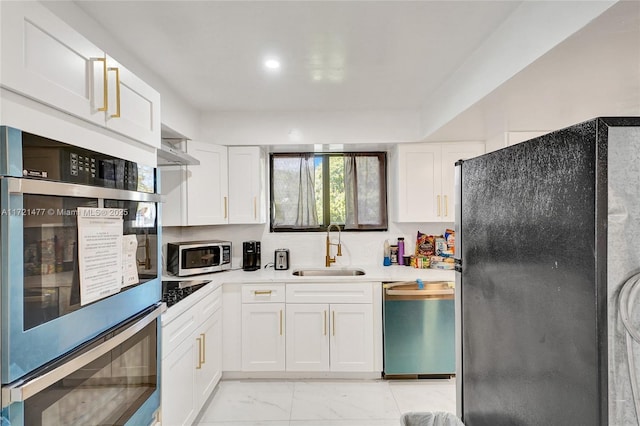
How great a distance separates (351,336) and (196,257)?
150 cm

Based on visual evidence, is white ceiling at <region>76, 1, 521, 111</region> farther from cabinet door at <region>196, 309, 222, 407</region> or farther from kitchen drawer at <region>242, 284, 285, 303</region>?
cabinet door at <region>196, 309, 222, 407</region>

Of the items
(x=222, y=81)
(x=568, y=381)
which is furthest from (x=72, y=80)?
(x=568, y=381)

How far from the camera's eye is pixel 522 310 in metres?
0.82

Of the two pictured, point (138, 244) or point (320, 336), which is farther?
point (320, 336)

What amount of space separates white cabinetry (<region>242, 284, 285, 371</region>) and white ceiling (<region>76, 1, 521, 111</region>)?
1.65 metres

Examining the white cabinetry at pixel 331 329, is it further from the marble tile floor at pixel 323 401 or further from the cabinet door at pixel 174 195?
the cabinet door at pixel 174 195

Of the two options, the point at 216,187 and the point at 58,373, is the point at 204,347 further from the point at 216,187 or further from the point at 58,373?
the point at 58,373

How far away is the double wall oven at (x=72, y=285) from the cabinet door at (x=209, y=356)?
915 mm

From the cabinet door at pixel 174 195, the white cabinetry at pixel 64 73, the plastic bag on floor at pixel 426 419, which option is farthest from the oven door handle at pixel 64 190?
the cabinet door at pixel 174 195

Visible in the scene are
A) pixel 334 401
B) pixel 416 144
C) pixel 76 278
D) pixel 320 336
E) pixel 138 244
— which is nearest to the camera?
pixel 76 278

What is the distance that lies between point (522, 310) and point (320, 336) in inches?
85.7

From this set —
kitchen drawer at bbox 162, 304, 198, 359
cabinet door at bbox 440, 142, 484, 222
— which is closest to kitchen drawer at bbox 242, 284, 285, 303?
kitchen drawer at bbox 162, 304, 198, 359

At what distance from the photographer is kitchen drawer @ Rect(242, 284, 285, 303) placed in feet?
9.11

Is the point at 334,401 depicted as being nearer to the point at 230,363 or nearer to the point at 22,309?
the point at 230,363
